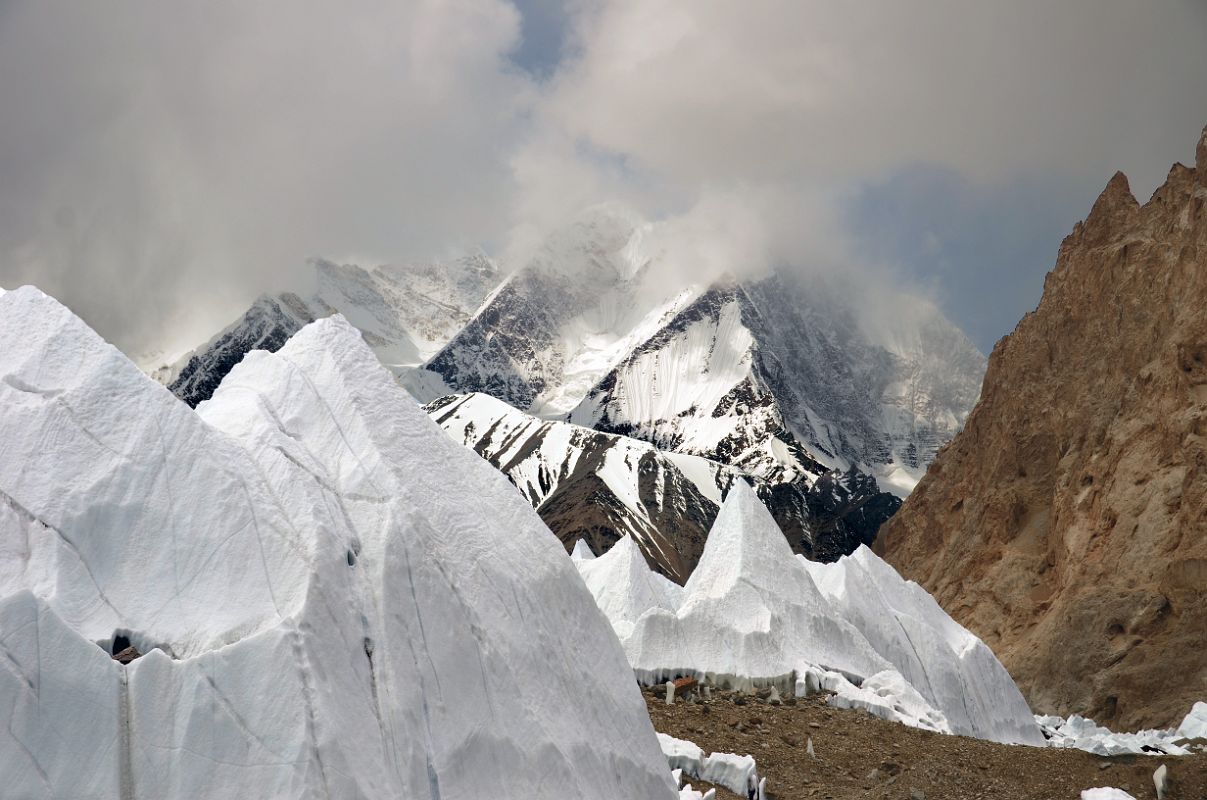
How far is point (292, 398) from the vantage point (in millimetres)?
16969

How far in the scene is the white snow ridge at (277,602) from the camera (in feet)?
38.8

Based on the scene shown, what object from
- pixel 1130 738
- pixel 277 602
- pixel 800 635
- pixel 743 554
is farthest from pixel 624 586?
pixel 277 602

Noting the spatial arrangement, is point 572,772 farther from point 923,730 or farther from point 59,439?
point 923,730

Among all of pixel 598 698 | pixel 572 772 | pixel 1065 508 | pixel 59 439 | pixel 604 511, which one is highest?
pixel 604 511

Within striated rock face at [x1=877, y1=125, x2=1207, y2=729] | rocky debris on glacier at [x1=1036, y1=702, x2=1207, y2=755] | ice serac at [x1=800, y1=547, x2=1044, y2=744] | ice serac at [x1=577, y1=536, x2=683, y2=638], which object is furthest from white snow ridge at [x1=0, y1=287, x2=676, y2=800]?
striated rock face at [x1=877, y1=125, x2=1207, y2=729]

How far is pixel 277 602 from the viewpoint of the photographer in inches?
526

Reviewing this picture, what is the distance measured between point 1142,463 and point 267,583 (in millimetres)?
66258

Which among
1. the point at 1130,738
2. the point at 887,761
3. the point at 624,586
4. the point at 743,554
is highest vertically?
the point at 743,554

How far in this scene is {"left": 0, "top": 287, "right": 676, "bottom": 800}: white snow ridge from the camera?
38.8 ft

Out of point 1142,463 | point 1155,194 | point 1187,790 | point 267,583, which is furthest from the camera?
point 1155,194

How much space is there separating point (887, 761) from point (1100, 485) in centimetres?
5270

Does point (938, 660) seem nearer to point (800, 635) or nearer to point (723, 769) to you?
point (800, 635)

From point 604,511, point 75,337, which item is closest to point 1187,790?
point 75,337

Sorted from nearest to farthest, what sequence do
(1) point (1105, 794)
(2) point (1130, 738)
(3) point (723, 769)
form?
1. (1) point (1105, 794)
2. (3) point (723, 769)
3. (2) point (1130, 738)
